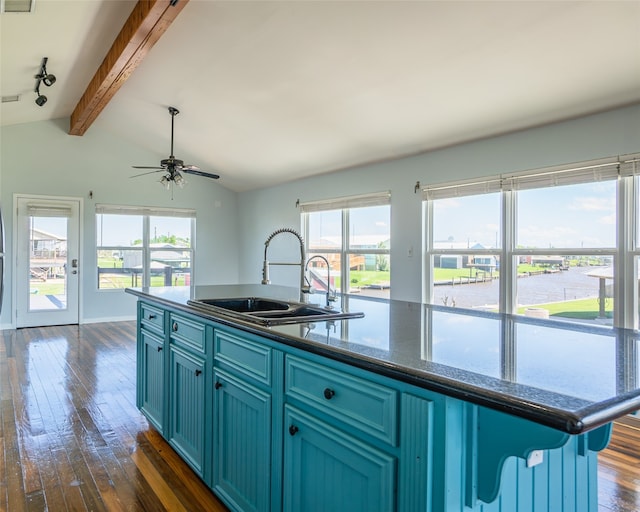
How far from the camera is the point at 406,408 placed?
1034mm

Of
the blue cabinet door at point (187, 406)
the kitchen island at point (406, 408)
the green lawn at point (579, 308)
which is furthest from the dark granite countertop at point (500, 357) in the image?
the green lawn at point (579, 308)

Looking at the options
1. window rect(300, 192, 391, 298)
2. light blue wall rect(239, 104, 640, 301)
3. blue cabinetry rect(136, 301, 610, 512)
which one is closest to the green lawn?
light blue wall rect(239, 104, 640, 301)

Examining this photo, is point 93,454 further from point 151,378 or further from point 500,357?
point 500,357

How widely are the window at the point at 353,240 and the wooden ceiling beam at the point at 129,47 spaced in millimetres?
2822

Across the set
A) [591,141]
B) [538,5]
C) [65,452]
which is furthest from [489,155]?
[65,452]

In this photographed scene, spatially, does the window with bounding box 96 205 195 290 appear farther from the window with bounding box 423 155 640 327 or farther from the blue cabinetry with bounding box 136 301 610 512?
the blue cabinetry with bounding box 136 301 610 512

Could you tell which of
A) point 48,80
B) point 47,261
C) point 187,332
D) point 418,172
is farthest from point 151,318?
point 47,261

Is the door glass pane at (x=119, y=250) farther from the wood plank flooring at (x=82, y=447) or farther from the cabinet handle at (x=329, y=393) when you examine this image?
the cabinet handle at (x=329, y=393)

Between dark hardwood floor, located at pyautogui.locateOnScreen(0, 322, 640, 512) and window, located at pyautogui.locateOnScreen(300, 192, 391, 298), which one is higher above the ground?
window, located at pyautogui.locateOnScreen(300, 192, 391, 298)

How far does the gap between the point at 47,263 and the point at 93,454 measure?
198 inches

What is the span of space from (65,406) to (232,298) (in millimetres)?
1817

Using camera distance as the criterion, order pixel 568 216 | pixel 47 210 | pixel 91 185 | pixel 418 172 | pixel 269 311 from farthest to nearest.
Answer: pixel 91 185 < pixel 47 210 < pixel 418 172 < pixel 568 216 < pixel 269 311

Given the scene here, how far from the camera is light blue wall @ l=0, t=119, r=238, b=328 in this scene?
20.3ft

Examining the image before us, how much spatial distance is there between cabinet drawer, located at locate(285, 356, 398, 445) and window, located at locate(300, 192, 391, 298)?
360cm
